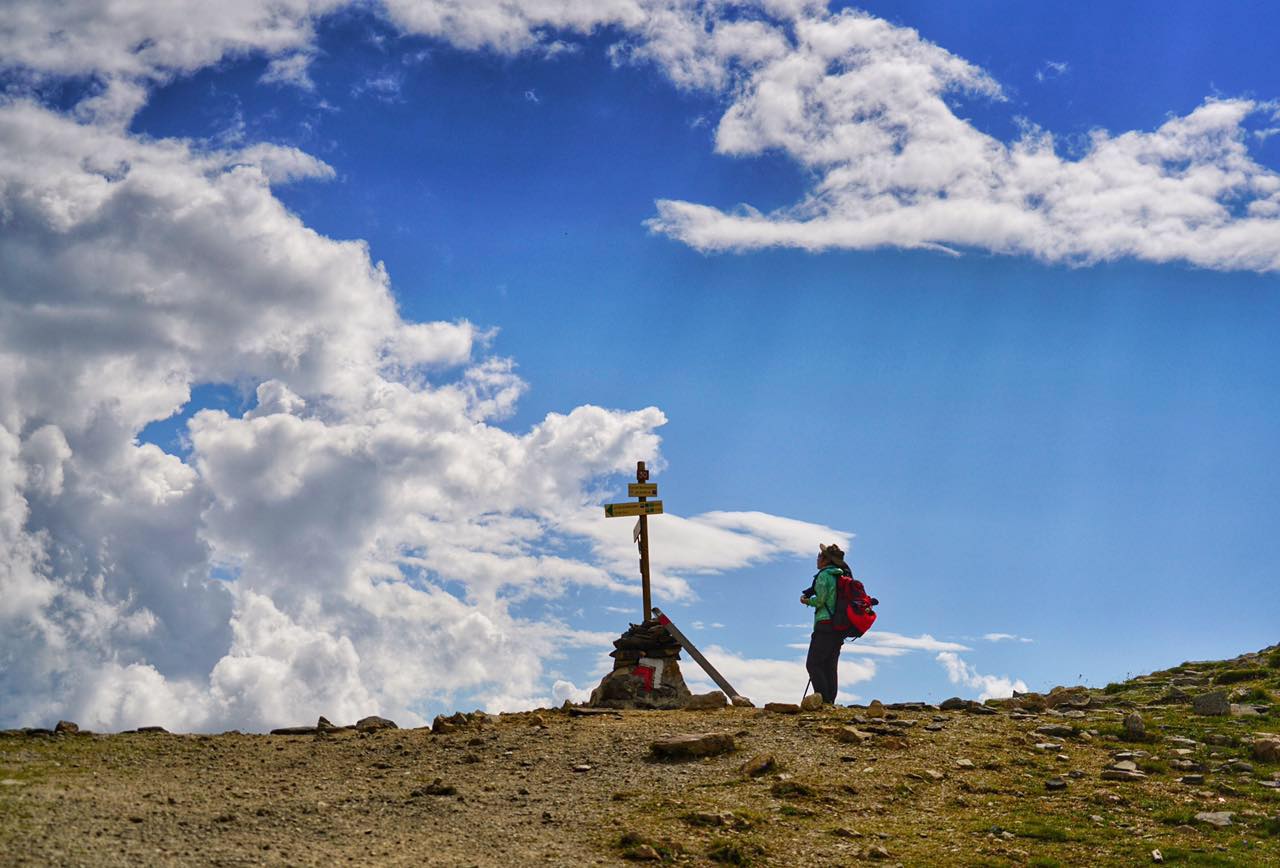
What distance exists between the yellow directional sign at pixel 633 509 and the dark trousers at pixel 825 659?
17.5 ft

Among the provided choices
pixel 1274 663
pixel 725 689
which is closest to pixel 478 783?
pixel 725 689

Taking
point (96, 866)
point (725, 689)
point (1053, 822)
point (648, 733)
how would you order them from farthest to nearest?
point (725, 689), point (648, 733), point (1053, 822), point (96, 866)

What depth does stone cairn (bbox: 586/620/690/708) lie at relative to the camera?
27.2m

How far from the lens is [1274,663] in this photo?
30.3 m

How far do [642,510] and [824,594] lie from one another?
17.6 feet

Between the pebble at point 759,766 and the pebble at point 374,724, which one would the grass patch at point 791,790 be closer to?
the pebble at point 759,766

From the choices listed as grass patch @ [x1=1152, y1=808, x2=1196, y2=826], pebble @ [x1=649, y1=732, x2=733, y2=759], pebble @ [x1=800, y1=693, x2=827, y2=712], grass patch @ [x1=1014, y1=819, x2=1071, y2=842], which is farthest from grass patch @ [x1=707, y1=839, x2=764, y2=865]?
pebble @ [x1=800, y1=693, x2=827, y2=712]

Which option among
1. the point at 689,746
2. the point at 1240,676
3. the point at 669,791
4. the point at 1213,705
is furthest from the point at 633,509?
the point at 1240,676

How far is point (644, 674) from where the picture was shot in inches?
1081

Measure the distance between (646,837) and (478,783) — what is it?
13.0 ft

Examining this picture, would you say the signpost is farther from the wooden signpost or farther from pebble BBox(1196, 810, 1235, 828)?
pebble BBox(1196, 810, 1235, 828)

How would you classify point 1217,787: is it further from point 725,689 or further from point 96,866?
point 96,866

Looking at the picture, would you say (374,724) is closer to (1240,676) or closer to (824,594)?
(824,594)

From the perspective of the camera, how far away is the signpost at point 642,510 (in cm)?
2894
